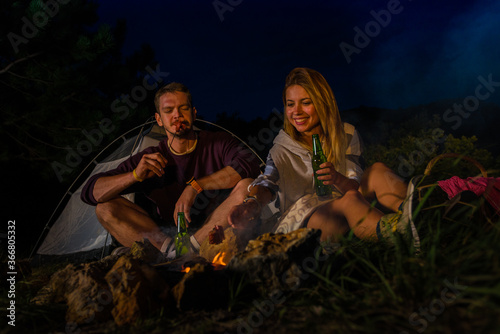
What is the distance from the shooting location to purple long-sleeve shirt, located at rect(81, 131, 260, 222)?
3.80 m

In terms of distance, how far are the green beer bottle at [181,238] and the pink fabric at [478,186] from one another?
2.35 metres

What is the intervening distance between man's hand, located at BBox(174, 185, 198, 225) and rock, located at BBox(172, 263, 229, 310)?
5.14 feet

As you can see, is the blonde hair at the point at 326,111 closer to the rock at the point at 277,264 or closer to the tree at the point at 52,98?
the rock at the point at 277,264

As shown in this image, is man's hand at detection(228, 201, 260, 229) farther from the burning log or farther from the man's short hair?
the man's short hair

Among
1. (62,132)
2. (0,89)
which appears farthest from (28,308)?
(0,89)

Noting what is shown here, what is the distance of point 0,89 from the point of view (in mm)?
4660

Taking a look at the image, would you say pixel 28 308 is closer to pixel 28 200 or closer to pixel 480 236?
pixel 480 236

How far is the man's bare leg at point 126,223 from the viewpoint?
3742 millimetres

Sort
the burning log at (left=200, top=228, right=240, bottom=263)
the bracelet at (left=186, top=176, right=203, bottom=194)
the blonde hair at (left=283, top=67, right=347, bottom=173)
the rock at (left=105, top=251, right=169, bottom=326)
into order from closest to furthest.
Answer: the rock at (left=105, top=251, right=169, bottom=326) → the burning log at (left=200, top=228, right=240, bottom=263) → the blonde hair at (left=283, top=67, right=347, bottom=173) → the bracelet at (left=186, top=176, right=203, bottom=194)

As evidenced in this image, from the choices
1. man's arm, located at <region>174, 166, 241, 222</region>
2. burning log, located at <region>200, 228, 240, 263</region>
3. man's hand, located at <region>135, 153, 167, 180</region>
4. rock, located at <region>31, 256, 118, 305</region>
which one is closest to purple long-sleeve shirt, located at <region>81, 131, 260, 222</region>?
man's arm, located at <region>174, 166, 241, 222</region>

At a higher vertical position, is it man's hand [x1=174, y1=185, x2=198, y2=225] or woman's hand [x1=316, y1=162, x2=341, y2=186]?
man's hand [x1=174, y1=185, x2=198, y2=225]

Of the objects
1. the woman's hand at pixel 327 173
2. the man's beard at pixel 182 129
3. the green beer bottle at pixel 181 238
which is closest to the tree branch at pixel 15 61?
the man's beard at pixel 182 129

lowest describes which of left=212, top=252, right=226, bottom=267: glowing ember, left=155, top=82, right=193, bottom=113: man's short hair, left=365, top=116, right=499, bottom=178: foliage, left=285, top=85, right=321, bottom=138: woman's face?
left=365, top=116, right=499, bottom=178: foliage

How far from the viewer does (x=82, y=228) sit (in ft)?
14.5
